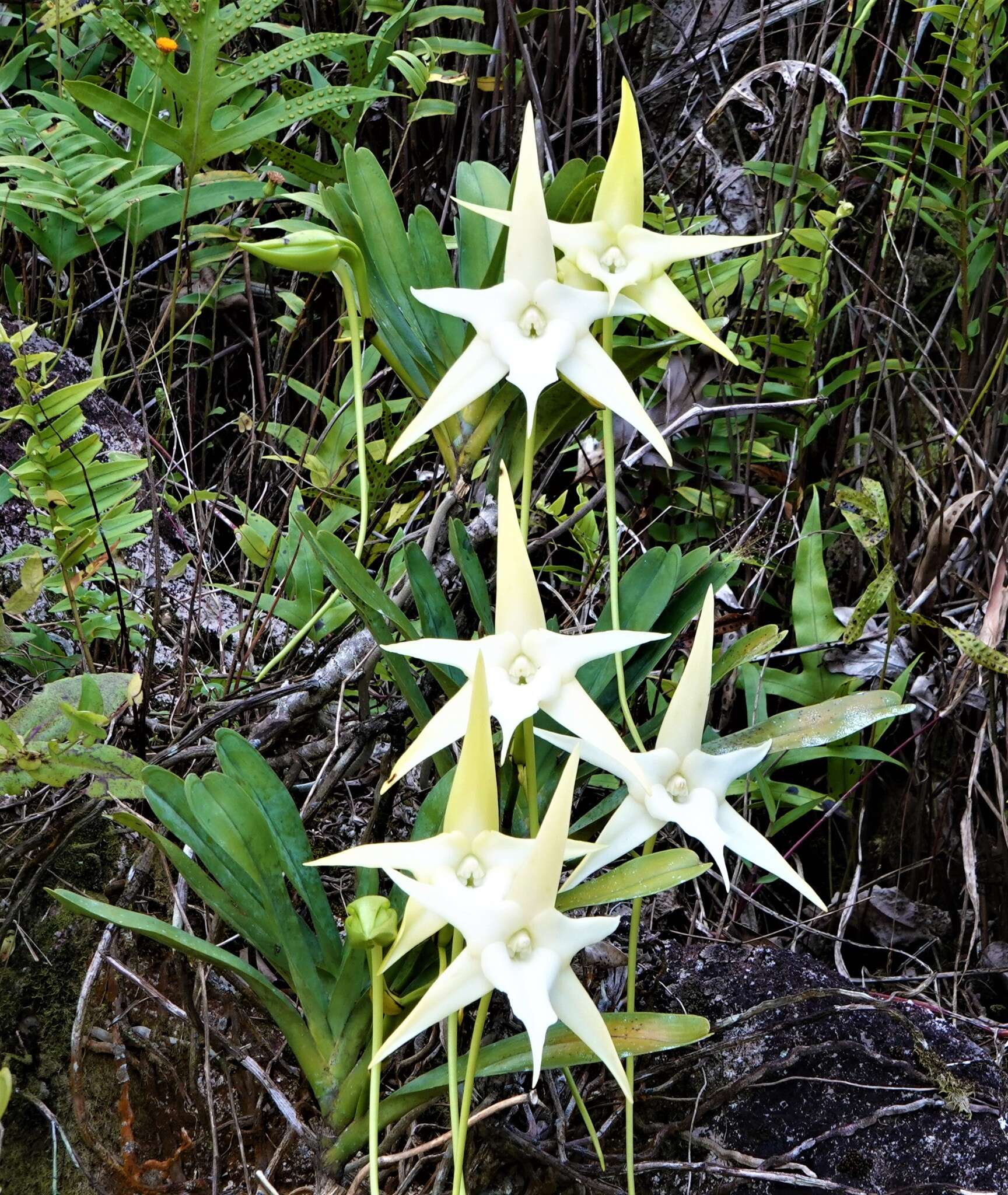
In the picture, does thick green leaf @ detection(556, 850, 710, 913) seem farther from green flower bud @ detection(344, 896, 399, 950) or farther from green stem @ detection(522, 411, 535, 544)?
green stem @ detection(522, 411, 535, 544)

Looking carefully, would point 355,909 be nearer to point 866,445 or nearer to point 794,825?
point 794,825

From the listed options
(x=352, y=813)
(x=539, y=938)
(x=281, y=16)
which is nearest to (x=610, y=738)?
(x=539, y=938)

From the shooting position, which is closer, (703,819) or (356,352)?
(703,819)

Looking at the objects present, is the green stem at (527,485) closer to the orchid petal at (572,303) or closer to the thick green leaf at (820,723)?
the orchid petal at (572,303)

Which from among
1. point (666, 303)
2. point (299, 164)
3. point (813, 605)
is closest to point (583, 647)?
point (666, 303)

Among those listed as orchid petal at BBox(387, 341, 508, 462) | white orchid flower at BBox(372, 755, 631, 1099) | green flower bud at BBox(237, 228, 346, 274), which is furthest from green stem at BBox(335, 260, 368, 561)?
white orchid flower at BBox(372, 755, 631, 1099)

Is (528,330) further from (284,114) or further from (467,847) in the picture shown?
(284,114)

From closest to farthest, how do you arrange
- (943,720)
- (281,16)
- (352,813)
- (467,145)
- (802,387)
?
1. (352,813)
2. (943,720)
3. (802,387)
4. (467,145)
5. (281,16)
